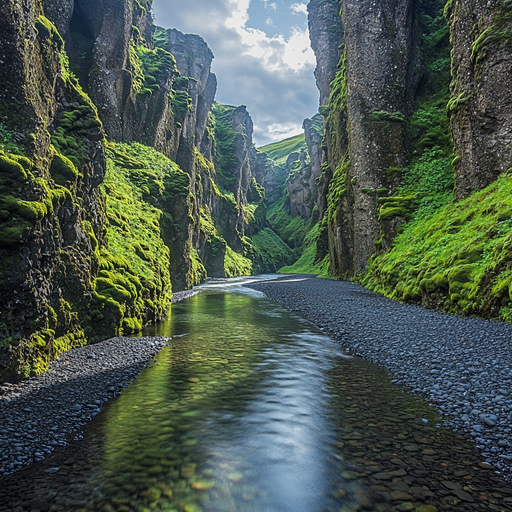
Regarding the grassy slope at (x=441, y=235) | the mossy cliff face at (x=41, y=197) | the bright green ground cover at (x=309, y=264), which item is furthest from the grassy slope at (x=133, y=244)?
the bright green ground cover at (x=309, y=264)

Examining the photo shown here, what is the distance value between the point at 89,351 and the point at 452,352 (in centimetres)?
1205

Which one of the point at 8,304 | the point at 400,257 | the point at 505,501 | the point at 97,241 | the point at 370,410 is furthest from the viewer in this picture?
the point at 400,257

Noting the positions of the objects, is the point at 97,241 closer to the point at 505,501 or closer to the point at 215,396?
the point at 215,396

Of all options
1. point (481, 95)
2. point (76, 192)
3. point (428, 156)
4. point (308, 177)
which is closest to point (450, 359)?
point (76, 192)

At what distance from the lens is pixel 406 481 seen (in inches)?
216

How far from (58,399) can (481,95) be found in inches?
1049

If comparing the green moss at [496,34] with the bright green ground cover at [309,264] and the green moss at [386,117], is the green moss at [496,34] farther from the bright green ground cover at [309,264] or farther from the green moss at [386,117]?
the bright green ground cover at [309,264]

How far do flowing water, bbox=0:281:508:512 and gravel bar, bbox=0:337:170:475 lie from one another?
388 millimetres

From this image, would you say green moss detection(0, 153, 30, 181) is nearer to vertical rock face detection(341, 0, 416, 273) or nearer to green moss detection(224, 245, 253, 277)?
vertical rock face detection(341, 0, 416, 273)

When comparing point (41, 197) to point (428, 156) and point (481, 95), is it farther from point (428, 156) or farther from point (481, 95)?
point (428, 156)

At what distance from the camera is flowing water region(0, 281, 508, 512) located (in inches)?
209

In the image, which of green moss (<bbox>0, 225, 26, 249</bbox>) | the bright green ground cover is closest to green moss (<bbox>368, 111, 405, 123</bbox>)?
the bright green ground cover

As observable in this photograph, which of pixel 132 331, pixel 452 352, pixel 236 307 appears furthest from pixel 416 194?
pixel 132 331

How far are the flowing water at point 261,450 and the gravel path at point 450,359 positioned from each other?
1.72 feet
